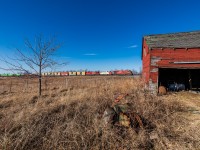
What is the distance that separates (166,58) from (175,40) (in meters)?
2.61

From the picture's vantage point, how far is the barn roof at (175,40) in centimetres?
1222

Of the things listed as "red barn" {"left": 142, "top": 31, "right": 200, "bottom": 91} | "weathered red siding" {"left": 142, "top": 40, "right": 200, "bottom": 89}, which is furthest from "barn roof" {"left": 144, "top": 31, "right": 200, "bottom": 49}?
"weathered red siding" {"left": 142, "top": 40, "right": 200, "bottom": 89}

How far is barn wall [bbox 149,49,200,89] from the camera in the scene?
38.8ft

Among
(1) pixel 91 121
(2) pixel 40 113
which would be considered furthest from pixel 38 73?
(1) pixel 91 121

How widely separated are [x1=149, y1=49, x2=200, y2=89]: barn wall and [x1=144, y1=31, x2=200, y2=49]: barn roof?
18.0 inches

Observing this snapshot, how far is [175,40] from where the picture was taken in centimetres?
1338

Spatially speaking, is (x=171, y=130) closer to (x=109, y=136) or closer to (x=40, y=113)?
(x=109, y=136)

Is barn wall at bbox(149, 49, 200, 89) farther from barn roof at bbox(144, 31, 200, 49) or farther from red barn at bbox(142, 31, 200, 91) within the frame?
barn roof at bbox(144, 31, 200, 49)

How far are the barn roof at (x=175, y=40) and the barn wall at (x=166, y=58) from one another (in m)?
0.46

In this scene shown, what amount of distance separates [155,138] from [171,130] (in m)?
0.95

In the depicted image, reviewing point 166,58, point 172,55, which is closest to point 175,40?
point 172,55

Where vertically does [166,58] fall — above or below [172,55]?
below

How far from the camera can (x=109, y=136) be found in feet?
14.1

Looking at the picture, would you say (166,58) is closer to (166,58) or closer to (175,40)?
(166,58)
